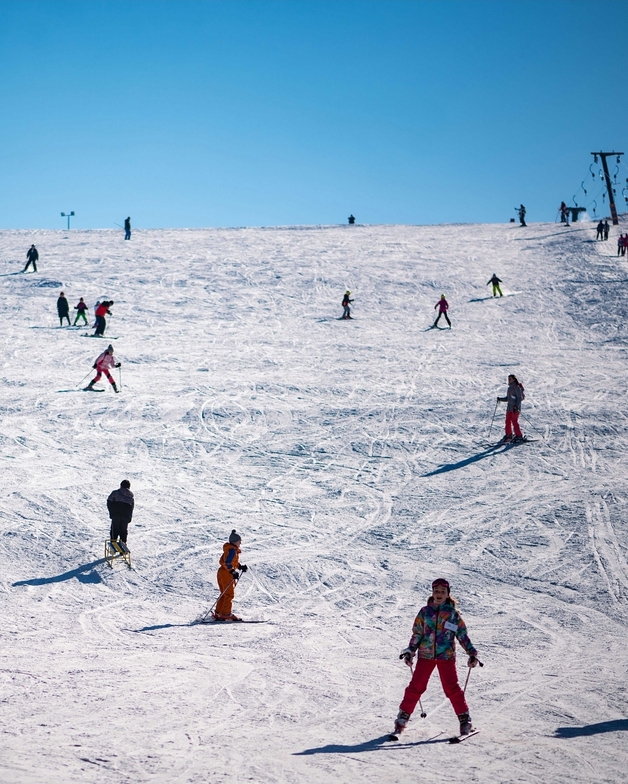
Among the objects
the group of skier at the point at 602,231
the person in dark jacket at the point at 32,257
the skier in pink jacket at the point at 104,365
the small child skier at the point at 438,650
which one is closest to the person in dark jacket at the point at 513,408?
the skier in pink jacket at the point at 104,365

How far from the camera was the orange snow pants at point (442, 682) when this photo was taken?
7.38 m

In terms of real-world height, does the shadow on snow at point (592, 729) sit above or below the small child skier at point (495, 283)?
below

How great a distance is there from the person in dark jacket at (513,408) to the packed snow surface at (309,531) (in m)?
0.61

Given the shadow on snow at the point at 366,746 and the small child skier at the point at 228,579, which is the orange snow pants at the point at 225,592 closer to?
the small child skier at the point at 228,579

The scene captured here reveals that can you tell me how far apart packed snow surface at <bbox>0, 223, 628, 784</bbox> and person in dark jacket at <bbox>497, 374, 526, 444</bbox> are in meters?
0.61

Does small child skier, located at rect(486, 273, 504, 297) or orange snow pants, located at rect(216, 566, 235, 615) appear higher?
small child skier, located at rect(486, 273, 504, 297)

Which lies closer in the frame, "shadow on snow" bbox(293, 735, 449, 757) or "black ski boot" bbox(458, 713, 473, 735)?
"shadow on snow" bbox(293, 735, 449, 757)

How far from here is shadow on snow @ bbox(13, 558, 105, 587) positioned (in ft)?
42.5

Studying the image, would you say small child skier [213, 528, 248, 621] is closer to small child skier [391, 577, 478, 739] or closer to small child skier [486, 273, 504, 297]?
small child skier [391, 577, 478, 739]

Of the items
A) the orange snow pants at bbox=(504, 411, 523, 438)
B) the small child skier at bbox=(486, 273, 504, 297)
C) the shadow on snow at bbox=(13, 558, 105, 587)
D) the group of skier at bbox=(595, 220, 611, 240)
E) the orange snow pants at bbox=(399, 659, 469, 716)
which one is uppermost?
the group of skier at bbox=(595, 220, 611, 240)

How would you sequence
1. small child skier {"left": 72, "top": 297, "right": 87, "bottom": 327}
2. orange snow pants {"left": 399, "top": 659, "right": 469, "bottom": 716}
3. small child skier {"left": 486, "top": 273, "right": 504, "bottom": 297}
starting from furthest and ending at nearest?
small child skier {"left": 486, "top": 273, "right": 504, "bottom": 297} < small child skier {"left": 72, "top": 297, "right": 87, "bottom": 327} < orange snow pants {"left": 399, "top": 659, "right": 469, "bottom": 716}

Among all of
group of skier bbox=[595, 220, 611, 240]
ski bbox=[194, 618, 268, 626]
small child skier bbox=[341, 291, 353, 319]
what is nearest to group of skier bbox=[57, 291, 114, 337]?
small child skier bbox=[341, 291, 353, 319]

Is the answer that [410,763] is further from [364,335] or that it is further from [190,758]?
[364,335]

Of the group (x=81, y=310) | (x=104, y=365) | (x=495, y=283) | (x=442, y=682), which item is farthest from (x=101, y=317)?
(x=442, y=682)
